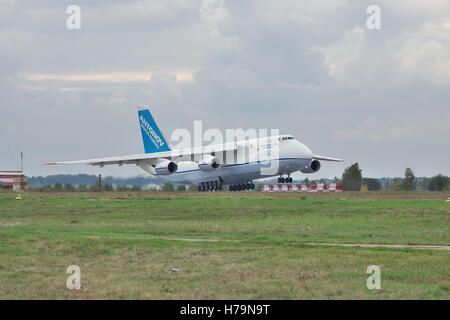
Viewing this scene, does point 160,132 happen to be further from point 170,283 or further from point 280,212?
point 170,283

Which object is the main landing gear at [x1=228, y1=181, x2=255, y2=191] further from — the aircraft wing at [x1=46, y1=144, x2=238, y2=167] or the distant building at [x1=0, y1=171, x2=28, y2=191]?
the distant building at [x1=0, y1=171, x2=28, y2=191]

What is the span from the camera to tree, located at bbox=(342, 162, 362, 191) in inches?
3055

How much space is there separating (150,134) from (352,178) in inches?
1001

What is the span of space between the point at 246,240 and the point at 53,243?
7.43 m

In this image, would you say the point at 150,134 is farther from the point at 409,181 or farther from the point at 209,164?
the point at 409,181

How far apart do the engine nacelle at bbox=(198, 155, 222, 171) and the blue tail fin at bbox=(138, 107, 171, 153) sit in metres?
11.7

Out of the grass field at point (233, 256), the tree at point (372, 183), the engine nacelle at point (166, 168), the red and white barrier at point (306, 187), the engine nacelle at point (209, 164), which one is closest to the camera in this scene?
the grass field at point (233, 256)

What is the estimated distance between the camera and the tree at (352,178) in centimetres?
7759

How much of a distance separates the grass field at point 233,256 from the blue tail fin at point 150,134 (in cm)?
3463

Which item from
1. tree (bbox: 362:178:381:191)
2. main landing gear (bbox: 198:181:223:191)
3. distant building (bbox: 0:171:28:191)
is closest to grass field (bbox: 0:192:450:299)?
main landing gear (bbox: 198:181:223:191)

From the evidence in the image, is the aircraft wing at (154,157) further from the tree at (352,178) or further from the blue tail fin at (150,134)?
the tree at (352,178)

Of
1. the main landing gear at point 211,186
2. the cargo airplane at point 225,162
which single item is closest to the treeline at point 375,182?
the cargo airplane at point 225,162

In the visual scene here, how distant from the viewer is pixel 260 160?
61156 mm

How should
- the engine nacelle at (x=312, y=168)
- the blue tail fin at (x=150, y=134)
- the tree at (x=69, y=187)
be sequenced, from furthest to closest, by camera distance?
the tree at (x=69, y=187) → the blue tail fin at (x=150, y=134) → the engine nacelle at (x=312, y=168)
